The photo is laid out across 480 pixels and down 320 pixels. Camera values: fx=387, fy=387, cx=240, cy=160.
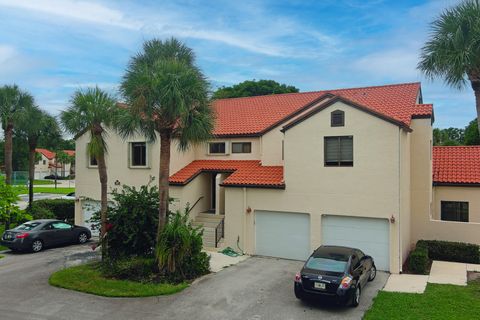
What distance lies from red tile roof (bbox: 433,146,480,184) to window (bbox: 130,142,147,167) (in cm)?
1533

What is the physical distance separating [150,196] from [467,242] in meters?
14.2

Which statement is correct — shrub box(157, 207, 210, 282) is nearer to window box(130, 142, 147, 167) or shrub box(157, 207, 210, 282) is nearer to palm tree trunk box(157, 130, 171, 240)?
palm tree trunk box(157, 130, 171, 240)

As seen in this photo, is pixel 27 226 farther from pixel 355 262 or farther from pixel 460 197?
pixel 460 197

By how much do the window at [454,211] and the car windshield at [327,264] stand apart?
1089 cm

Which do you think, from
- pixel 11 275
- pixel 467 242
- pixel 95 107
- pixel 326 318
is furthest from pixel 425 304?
pixel 11 275

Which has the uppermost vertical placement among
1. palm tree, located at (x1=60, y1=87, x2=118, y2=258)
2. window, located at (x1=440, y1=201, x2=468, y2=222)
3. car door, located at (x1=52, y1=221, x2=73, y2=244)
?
palm tree, located at (x1=60, y1=87, x2=118, y2=258)

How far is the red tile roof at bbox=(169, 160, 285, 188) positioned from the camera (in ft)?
57.9

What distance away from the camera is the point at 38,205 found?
83.9ft

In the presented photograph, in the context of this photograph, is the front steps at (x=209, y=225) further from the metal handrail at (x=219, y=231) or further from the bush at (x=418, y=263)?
the bush at (x=418, y=263)

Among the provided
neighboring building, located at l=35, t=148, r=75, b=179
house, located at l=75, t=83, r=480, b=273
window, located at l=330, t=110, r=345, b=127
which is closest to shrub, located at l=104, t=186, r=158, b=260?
house, located at l=75, t=83, r=480, b=273

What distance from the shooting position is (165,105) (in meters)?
13.3

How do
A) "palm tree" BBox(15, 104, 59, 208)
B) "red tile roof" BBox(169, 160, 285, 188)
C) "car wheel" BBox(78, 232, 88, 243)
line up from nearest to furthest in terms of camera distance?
"red tile roof" BBox(169, 160, 285, 188)
"car wheel" BBox(78, 232, 88, 243)
"palm tree" BBox(15, 104, 59, 208)

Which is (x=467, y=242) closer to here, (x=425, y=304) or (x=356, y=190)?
(x=356, y=190)

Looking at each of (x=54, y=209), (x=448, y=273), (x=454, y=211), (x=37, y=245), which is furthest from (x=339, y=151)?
(x=54, y=209)
